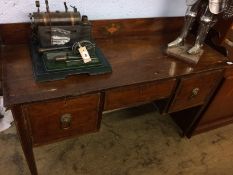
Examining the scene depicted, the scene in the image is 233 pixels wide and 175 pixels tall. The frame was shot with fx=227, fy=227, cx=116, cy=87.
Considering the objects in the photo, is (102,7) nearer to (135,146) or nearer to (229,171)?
(135,146)

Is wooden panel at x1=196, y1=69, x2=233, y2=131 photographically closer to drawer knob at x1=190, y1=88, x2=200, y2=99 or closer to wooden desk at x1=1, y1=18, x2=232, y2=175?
wooden desk at x1=1, y1=18, x2=232, y2=175

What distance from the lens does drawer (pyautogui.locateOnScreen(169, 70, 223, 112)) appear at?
44.2 inches

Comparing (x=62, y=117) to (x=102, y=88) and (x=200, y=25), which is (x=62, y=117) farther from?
(x=200, y=25)

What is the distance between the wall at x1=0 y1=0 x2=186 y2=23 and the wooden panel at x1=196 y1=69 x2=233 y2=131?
0.51 meters

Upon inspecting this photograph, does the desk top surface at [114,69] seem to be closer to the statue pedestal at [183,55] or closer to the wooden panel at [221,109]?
the statue pedestal at [183,55]

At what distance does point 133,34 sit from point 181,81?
400 mm

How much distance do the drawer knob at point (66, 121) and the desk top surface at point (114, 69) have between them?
0.13m

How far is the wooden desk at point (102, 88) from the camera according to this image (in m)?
0.84

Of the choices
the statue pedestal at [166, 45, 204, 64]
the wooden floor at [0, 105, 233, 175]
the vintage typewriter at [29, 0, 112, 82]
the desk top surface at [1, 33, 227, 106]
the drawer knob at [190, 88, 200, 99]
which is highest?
the vintage typewriter at [29, 0, 112, 82]

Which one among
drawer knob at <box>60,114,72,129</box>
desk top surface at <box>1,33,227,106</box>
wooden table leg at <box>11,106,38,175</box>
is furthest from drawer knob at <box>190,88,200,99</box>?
wooden table leg at <box>11,106,38,175</box>

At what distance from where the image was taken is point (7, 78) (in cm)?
86

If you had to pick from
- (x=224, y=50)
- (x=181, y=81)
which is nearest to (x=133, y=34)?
(x=181, y=81)

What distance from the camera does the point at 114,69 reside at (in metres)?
1.01

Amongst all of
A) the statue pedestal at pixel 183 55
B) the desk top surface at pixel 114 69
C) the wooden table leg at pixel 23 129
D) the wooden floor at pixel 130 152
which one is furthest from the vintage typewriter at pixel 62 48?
the wooden floor at pixel 130 152
